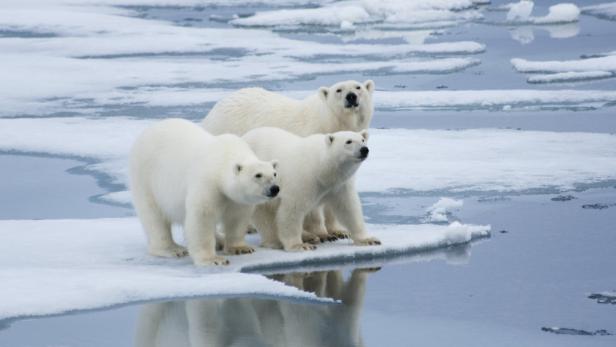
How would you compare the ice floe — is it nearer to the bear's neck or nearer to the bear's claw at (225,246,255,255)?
the bear's claw at (225,246,255,255)

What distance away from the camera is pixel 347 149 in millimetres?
5668

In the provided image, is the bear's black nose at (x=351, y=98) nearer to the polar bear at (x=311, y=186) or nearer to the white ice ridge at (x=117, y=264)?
the polar bear at (x=311, y=186)

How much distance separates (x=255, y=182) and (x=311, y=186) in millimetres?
520

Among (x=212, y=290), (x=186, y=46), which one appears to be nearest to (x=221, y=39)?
(x=186, y=46)

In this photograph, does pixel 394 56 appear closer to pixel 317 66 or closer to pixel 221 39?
pixel 317 66

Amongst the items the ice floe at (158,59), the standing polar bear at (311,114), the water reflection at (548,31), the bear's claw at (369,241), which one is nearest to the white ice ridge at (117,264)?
the bear's claw at (369,241)

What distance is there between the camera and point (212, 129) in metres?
6.93

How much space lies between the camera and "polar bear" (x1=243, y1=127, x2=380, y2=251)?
18.7ft

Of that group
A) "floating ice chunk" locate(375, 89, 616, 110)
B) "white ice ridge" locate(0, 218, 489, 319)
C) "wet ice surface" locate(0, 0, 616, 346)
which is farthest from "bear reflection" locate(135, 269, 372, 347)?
"floating ice chunk" locate(375, 89, 616, 110)

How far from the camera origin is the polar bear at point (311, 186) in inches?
225

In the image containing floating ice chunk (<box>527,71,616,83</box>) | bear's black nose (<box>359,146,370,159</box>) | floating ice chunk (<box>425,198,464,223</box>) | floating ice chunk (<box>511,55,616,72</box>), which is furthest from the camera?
floating ice chunk (<box>511,55,616,72</box>)

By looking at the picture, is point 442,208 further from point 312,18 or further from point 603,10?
point 603,10

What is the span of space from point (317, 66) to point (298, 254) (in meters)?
8.10

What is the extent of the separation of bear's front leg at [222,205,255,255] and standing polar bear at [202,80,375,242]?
1.46 ft
